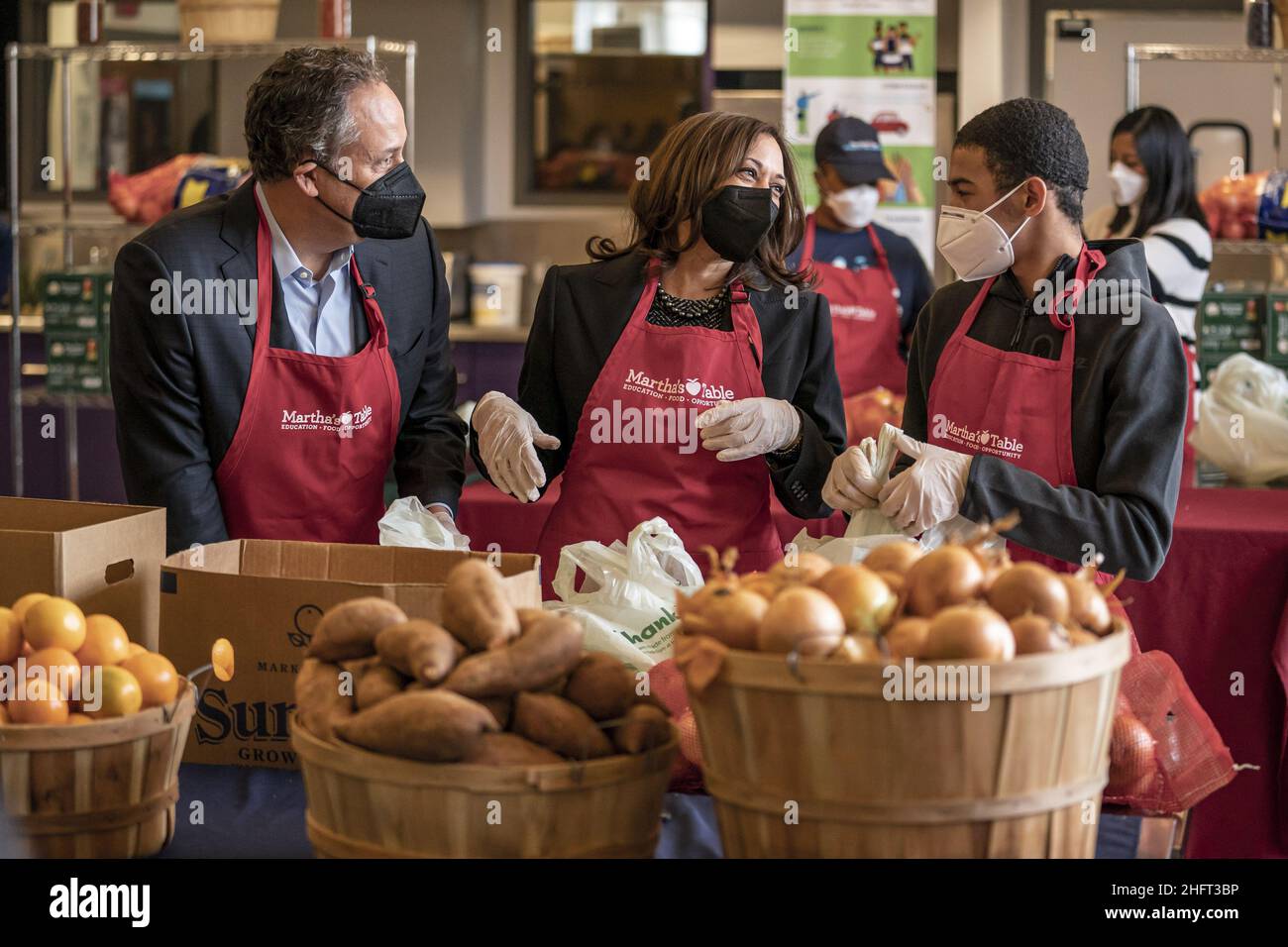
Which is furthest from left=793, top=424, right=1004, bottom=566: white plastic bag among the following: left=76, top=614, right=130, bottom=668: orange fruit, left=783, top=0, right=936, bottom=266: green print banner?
left=783, top=0, right=936, bottom=266: green print banner

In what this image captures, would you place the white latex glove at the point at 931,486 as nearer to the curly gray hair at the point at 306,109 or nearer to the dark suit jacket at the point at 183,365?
the dark suit jacket at the point at 183,365

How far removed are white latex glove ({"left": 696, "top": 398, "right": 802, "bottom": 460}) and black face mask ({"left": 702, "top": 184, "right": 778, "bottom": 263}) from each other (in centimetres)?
26

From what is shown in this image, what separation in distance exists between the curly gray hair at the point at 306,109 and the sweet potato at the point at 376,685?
3.78 ft

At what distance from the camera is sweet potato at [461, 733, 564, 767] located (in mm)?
1315

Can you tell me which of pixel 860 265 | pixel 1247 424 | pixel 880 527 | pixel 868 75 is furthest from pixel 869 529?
pixel 868 75

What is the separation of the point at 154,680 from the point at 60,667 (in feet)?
0.31

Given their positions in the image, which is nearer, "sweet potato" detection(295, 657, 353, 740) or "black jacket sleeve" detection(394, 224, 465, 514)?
"sweet potato" detection(295, 657, 353, 740)

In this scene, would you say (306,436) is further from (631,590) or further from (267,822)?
(267,822)

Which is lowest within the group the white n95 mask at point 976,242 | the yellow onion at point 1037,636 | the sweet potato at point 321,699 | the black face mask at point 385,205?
the sweet potato at point 321,699

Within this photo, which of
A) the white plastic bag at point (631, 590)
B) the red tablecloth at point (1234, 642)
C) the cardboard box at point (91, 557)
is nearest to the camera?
the cardboard box at point (91, 557)

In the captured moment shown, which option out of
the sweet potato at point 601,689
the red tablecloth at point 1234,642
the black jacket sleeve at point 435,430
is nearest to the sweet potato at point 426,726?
the sweet potato at point 601,689

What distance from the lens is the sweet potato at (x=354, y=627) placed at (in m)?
1.45

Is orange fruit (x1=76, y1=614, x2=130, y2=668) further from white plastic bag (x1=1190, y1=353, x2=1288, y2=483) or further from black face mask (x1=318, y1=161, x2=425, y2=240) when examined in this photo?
white plastic bag (x1=1190, y1=353, x2=1288, y2=483)
